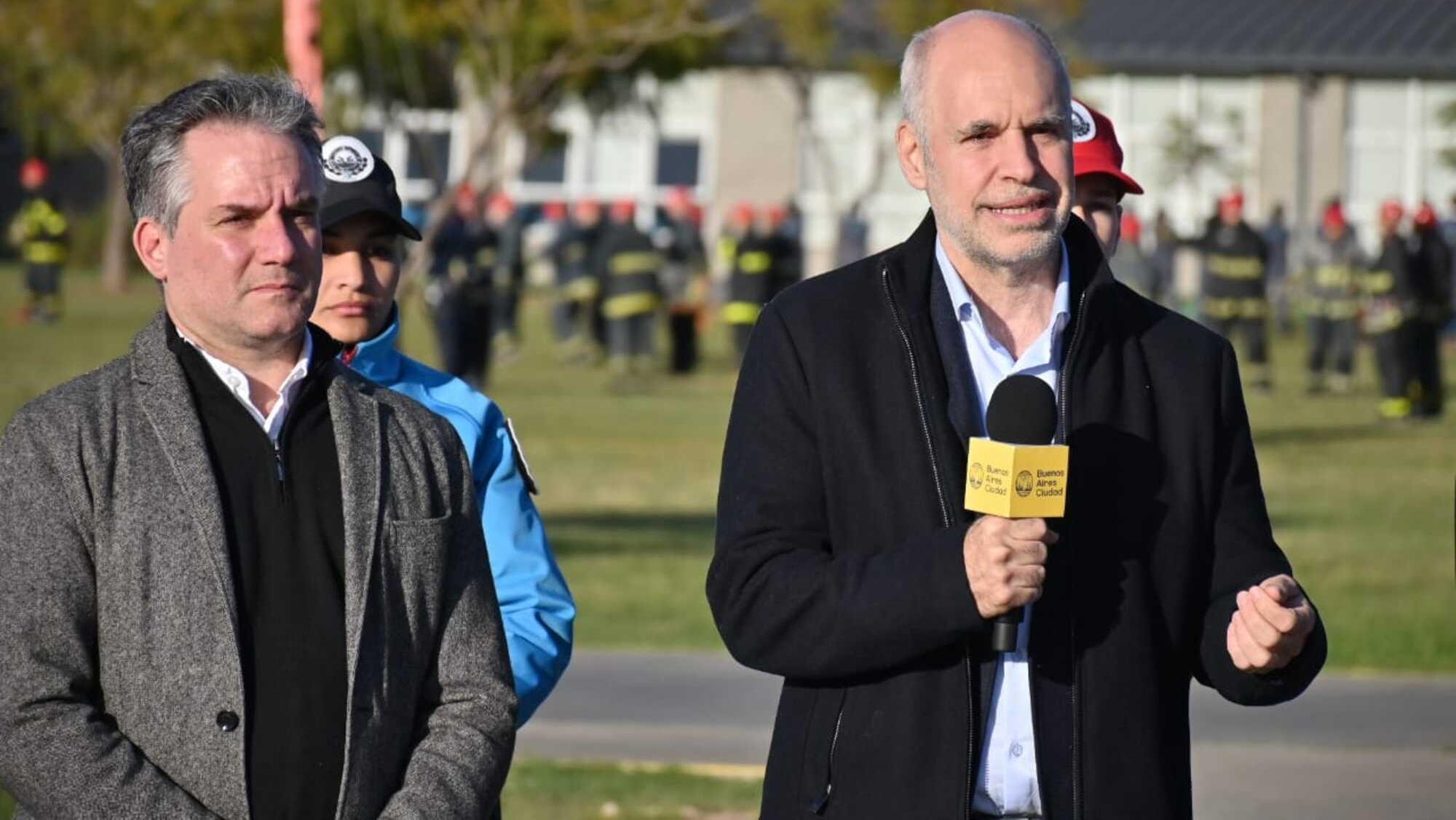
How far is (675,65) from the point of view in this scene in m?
43.4

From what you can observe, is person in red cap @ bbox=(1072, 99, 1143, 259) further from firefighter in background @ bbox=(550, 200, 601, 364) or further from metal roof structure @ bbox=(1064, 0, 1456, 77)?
metal roof structure @ bbox=(1064, 0, 1456, 77)

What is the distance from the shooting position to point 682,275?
34594 millimetres

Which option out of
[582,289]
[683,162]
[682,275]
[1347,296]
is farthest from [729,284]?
[683,162]

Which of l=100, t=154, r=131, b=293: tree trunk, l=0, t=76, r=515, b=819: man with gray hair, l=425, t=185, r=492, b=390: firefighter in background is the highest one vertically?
l=100, t=154, r=131, b=293: tree trunk

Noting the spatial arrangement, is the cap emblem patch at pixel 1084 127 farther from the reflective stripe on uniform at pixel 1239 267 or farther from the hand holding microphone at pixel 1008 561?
the reflective stripe on uniform at pixel 1239 267

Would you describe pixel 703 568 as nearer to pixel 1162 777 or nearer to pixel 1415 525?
pixel 1415 525

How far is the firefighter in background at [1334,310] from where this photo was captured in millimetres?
30578

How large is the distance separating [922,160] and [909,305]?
0.28 m

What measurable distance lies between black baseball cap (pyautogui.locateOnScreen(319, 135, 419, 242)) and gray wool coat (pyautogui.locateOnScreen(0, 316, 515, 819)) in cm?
134

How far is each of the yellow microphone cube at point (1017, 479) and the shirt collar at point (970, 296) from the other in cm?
39

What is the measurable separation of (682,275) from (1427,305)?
11802 millimetres

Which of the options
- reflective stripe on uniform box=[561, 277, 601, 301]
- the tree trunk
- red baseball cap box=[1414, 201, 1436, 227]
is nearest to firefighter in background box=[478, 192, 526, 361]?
reflective stripe on uniform box=[561, 277, 601, 301]

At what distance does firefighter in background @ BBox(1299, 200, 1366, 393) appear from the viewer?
30.6m

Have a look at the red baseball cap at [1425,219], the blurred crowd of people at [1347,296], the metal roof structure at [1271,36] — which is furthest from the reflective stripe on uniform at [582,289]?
the metal roof structure at [1271,36]
